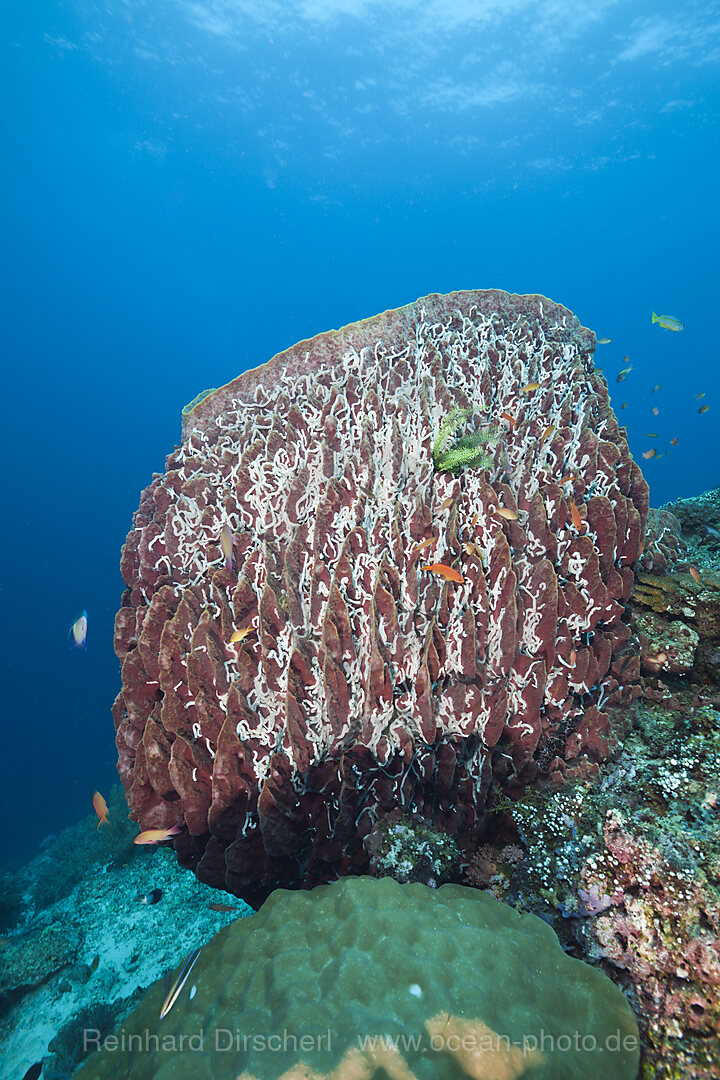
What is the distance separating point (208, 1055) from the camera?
2.08 metres

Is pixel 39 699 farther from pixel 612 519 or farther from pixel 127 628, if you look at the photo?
pixel 612 519

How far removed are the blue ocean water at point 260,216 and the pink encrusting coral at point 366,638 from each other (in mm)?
28041

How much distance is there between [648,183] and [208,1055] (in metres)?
118

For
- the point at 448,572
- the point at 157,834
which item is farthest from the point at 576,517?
the point at 157,834

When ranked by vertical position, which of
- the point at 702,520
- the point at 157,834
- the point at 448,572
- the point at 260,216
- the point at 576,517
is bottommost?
the point at 157,834

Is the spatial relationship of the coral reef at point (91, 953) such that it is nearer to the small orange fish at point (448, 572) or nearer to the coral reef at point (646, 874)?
the coral reef at point (646, 874)

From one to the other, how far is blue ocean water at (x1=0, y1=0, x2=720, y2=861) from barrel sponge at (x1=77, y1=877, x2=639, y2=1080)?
95.4 feet

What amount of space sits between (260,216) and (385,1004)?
13442cm

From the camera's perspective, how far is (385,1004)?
2.02m

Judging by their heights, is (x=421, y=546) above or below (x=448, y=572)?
above

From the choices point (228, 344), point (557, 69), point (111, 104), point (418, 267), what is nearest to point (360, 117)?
point (557, 69)

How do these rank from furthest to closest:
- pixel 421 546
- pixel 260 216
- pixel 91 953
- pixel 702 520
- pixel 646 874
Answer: pixel 260 216, pixel 702 520, pixel 91 953, pixel 421 546, pixel 646 874

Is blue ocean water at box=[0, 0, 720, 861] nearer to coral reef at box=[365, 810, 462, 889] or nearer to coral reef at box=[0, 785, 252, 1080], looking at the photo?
coral reef at box=[0, 785, 252, 1080]

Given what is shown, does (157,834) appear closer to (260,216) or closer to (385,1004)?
(385,1004)
